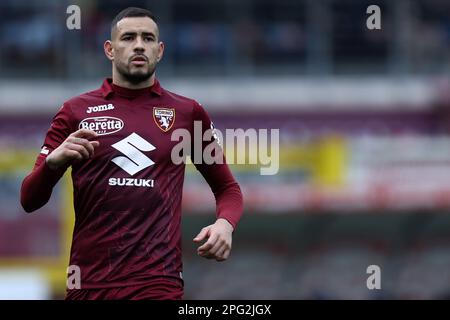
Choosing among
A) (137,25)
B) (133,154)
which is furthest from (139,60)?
(133,154)

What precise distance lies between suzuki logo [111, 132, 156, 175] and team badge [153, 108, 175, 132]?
0.42ft

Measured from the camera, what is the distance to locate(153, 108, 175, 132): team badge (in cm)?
649

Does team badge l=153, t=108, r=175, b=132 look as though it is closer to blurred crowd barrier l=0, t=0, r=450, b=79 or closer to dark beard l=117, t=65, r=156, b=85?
dark beard l=117, t=65, r=156, b=85

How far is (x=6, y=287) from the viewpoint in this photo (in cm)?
1465

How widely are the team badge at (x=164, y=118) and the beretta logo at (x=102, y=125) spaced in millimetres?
187

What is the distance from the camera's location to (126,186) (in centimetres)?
632

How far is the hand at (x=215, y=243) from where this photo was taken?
6.02 meters

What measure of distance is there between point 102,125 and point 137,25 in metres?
0.54

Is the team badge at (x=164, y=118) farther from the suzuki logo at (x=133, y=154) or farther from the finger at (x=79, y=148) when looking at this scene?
the finger at (x=79, y=148)

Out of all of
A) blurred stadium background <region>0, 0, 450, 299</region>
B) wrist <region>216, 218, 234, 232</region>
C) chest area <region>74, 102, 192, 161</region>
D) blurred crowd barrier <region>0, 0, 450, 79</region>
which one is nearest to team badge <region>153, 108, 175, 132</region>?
chest area <region>74, 102, 192, 161</region>

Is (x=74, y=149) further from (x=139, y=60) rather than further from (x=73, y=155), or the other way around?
(x=139, y=60)

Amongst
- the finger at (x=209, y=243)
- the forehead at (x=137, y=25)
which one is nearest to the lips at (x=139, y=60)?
the forehead at (x=137, y=25)

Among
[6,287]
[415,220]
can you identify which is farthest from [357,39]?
[6,287]
